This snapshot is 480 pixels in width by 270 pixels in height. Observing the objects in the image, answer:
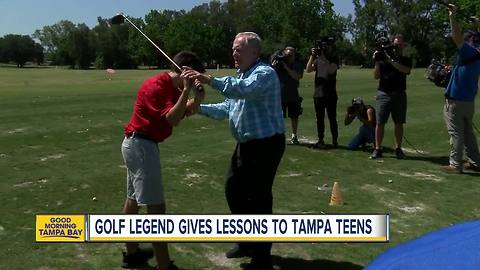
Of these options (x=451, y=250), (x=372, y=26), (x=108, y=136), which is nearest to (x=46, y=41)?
(x=372, y=26)

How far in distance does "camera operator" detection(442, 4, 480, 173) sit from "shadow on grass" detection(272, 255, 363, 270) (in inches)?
170

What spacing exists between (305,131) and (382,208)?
6.31 metres

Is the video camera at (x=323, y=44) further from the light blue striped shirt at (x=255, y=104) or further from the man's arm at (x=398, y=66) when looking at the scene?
the light blue striped shirt at (x=255, y=104)

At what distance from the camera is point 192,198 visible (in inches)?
282

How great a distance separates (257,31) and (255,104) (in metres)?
109

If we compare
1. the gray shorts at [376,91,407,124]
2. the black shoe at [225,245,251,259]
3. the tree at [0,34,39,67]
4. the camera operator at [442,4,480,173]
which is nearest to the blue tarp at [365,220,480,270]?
the black shoe at [225,245,251,259]

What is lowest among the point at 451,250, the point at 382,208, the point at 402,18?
the point at 382,208

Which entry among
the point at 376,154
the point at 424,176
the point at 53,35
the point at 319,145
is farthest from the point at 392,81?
the point at 53,35

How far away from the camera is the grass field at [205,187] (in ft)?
17.3

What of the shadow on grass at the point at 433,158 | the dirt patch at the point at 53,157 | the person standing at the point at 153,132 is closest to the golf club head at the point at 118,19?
the person standing at the point at 153,132

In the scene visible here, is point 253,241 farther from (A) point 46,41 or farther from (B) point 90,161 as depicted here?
(A) point 46,41

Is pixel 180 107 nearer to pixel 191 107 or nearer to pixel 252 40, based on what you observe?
pixel 191 107

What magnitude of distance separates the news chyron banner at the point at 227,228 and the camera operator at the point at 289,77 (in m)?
5.81

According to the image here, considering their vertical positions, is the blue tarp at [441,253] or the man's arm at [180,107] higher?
the man's arm at [180,107]
